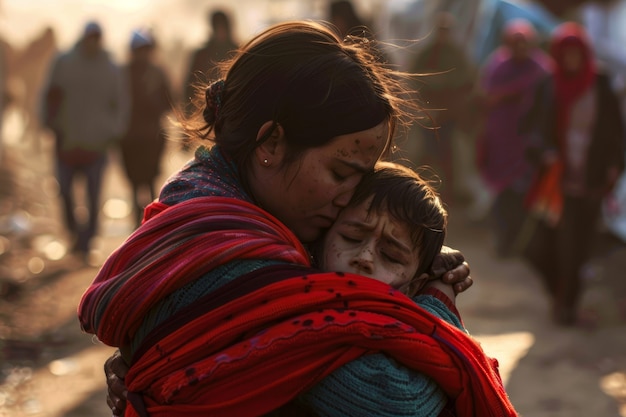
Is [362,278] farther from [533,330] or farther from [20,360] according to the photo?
[533,330]

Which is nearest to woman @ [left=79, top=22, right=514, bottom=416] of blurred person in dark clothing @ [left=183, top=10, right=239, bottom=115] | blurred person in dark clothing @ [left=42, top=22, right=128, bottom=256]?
blurred person in dark clothing @ [left=42, top=22, right=128, bottom=256]

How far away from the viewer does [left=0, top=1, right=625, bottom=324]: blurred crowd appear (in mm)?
7867

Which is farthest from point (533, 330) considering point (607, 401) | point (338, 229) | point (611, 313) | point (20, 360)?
point (338, 229)

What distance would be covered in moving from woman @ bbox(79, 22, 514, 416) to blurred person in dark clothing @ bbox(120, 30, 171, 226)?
8.58 m

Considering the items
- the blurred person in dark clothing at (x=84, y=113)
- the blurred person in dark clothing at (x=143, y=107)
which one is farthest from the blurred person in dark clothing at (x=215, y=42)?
the blurred person in dark clothing at (x=84, y=113)

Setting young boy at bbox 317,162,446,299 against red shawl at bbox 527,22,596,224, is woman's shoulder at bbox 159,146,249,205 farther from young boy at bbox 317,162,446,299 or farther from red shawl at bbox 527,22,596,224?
red shawl at bbox 527,22,596,224

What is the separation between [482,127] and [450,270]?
31.7ft

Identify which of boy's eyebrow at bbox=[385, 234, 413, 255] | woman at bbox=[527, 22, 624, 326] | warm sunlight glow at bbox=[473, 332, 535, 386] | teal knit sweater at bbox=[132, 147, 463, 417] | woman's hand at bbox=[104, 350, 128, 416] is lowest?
warm sunlight glow at bbox=[473, 332, 535, 386]

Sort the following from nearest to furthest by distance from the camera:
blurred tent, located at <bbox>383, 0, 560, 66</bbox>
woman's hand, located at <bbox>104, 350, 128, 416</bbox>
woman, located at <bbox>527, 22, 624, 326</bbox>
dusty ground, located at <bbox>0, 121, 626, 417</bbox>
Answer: woman's hand, located at <bbox>104, 350, 128, 416</bbox> → dusty ground, located at <bbox>0, 121, 626, 417</bbox> → woman, located at <bbox>527, 22, 624, 326</bbox> → blurred tent, located at <bbox>383, 0, 560, 66</bbox>

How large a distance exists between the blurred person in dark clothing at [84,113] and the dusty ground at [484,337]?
26.5 inches

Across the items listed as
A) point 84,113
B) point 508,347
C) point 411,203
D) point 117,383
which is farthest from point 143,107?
point 411,203

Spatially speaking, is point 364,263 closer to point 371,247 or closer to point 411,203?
point 371,247

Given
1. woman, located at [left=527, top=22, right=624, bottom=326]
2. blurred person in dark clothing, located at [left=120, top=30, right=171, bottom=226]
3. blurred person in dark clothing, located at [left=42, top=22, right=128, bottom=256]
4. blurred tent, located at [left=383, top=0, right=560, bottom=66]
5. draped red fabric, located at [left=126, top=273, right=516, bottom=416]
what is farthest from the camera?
blurred tent, located at [left=383, top=0, right=560, bottom=66]

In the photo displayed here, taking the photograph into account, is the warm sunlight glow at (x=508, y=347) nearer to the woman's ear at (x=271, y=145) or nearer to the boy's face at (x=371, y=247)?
the boy's face at (x=371, y=247)
